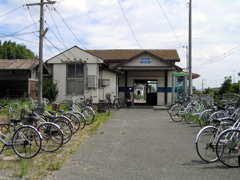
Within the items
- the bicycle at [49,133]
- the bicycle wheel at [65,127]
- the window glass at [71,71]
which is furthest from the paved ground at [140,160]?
the window glass at [71,71]

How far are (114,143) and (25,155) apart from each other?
7.69ft

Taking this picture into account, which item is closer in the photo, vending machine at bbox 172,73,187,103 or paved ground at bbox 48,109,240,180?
paved ground at bbox 48,109,240,180

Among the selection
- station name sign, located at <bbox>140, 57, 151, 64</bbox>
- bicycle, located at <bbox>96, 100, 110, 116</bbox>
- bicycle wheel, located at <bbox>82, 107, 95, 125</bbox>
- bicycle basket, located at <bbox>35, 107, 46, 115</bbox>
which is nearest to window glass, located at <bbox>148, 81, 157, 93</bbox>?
station name sign, located at <bbox>140, 57, 151, 64</bbox>

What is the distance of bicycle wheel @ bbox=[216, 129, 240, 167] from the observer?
4691 millimetres

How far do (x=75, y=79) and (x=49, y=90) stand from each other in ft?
6.31

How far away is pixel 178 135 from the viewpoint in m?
7.59

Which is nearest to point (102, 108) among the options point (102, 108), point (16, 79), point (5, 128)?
point (102, 108)

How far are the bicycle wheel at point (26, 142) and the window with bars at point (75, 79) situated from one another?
35.7ft

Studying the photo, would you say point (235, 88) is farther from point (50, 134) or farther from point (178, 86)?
point (50, 134)

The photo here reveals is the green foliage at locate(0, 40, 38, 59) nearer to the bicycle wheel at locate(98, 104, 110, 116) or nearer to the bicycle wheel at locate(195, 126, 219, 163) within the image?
the bicycle wheel at locate(98, 104, 110, 116)

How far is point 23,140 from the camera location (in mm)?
5066

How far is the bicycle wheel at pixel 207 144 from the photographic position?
193 inches

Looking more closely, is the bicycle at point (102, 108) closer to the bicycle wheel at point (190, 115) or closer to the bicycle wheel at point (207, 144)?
the bicycle wheel at point (190, 115)

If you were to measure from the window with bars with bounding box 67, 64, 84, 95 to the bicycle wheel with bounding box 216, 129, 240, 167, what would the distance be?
12318mm
